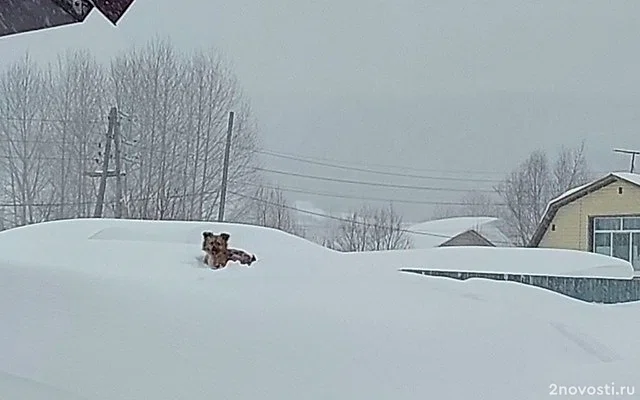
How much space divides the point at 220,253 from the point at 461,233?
12.7 metres

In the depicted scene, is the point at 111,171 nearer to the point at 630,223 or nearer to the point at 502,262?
the point at 502,262

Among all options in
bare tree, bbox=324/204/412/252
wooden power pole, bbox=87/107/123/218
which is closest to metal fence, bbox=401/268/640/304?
wooden power pole, bbox=87/107/123/218

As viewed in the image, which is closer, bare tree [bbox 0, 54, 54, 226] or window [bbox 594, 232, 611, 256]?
bare tree [bbox 0, 54, 54, 226]

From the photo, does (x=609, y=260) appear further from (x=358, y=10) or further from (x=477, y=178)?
(x=358, y=10)

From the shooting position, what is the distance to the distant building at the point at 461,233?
17984mm

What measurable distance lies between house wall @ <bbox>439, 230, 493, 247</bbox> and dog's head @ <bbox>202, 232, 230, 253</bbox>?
11837 mm

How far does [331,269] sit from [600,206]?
9189mm

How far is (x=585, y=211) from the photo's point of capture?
13984 mm

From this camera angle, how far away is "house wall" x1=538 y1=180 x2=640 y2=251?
43.9 feet

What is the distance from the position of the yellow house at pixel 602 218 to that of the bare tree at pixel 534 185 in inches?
148

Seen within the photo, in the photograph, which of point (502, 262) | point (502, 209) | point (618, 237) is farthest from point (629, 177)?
point (502, 209)

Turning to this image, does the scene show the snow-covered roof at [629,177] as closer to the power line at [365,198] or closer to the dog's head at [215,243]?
the power line at [365,198]

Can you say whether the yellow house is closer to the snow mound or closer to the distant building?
the distant building

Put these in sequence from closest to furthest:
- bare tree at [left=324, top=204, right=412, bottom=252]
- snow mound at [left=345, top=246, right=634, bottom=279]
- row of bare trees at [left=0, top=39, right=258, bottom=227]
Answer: snow mound at [left=345, top=246, right=634, bottom=279] → row of bare trees at [left=0, top=39, right=258, bottom=227] → bare tree at [left=324, top=204, right=412, bottom=252]
